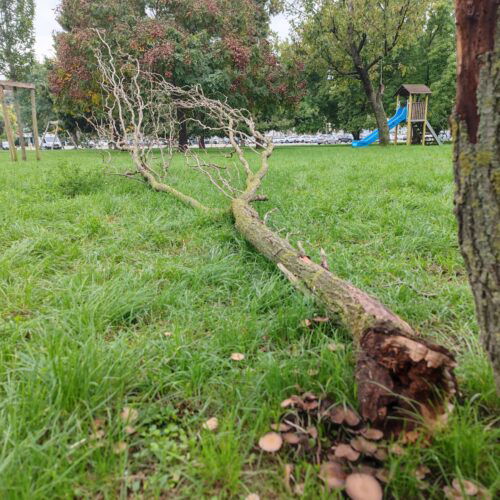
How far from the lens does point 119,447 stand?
47.3 inches

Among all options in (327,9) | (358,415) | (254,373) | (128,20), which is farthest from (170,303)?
(327,9)

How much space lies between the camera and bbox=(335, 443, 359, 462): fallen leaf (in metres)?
1.14

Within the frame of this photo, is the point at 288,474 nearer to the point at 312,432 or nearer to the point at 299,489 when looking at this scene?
the point at 299,489

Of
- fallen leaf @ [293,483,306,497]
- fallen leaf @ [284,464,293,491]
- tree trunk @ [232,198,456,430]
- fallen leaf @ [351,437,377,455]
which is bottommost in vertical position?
fallen leaf @ [293,483,306,497]

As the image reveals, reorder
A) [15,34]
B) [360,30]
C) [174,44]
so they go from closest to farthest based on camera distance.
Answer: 1. [174,44]
2. [360,30]
3. [15,34]

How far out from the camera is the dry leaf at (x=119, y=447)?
1184 millimetres

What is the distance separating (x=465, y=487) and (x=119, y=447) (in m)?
1.02

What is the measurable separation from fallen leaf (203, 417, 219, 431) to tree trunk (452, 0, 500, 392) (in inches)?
36.7

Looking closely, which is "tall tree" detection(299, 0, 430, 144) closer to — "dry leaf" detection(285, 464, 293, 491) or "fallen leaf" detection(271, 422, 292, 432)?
"fallen leaf" detection(271, 422, 292, 432)

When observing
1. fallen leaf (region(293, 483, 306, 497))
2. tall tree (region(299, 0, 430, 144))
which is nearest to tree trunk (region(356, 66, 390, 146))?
tall tree (region(299, 0, 430, 144))

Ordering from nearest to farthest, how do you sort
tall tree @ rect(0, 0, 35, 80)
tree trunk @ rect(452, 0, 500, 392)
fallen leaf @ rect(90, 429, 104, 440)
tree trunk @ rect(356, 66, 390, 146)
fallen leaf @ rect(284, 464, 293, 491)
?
tree trunk @ rect(452, 0, 500, 392) → fallen leaf @ rect(284, 464, 293, 491) → fallen leaf @ rect(90, 429, 104, 440) → tree trunk @ rect(356, 66, 390, 146) → tall tree @ rect(0, 0, 35, 80)

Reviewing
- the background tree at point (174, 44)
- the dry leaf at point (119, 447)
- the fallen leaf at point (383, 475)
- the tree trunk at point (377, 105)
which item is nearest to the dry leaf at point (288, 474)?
the fallen leaf at point (383, 475)

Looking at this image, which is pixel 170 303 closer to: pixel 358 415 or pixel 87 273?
pixel 87 273

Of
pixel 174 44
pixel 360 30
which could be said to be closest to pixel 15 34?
pixel 174 44
